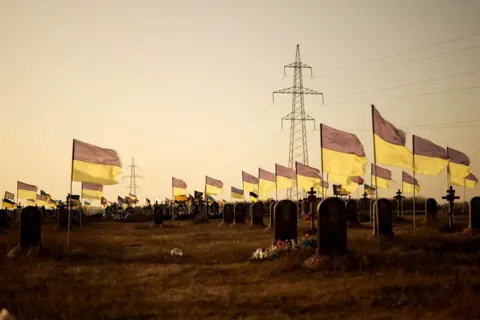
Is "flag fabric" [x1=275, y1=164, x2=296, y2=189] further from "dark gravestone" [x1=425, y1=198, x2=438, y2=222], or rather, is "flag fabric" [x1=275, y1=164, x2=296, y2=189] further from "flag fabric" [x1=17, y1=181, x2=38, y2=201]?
"flag fabric" [x1=17, y1=181, x2=38, y2=201]

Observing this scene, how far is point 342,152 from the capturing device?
18.7 meters

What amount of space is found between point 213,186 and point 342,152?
29597 millimetres

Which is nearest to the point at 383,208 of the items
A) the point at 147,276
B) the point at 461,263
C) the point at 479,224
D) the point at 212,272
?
the point at 479,224

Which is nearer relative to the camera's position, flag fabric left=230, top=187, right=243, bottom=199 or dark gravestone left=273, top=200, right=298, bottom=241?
dark gravestone left=273, top=200, right=298, bottom=241

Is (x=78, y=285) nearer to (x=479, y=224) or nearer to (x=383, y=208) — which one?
(x=383, y=208)

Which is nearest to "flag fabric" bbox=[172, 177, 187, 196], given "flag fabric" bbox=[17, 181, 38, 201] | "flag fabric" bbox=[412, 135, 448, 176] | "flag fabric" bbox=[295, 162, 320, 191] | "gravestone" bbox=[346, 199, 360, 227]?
"flag fabric" bbox=[17, 181, 38, 201]

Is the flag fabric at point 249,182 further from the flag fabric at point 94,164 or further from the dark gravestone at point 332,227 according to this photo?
the dark gravestone at point 332,227

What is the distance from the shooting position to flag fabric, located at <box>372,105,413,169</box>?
17.0m

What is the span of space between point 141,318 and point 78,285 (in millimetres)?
4050

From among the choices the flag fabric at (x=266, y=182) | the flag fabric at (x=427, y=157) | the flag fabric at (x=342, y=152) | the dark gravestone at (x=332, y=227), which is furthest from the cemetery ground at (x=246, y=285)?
the flag fabric at (x=266, y=182)

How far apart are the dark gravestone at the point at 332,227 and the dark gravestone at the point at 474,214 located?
1129cm

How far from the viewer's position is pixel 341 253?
14.4 metres

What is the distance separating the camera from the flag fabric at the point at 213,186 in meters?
47.2

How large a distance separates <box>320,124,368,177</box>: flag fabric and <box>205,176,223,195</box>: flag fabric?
2905cm
